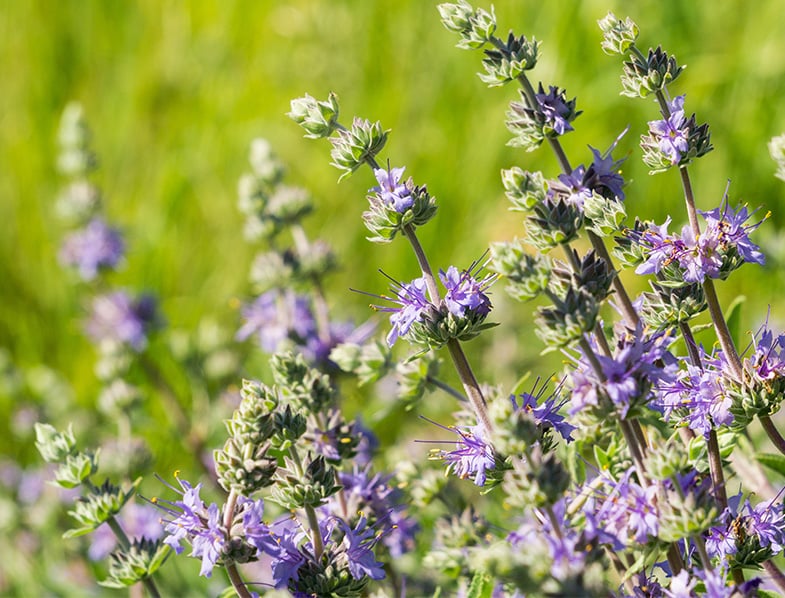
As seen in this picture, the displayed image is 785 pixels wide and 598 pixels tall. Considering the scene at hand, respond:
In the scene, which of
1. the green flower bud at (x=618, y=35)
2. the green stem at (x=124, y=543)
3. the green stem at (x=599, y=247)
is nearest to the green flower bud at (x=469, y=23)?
the green stem at (x=599, y=247)

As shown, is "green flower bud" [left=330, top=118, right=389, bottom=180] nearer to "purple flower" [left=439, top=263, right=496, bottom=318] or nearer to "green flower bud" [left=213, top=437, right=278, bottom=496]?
"purple flower" [left=439, top=263, right=496, bottom=318]

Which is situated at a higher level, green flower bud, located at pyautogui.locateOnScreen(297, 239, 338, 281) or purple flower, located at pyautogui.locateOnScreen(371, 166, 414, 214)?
green flower bud, located at pyautogui.locateOnScreen(297, 239, 338, 281)

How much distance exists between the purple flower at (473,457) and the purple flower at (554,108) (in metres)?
0.66

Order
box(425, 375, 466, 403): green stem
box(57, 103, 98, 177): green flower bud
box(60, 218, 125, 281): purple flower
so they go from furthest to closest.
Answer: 1. box(60, 218, 125, 281): purple flower
2. box(57, 103, 98, 177): green flower bud
3. box(425, 375, 466, 403): green stem

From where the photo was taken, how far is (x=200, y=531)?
194 cm

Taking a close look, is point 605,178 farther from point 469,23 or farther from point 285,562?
point 285,562

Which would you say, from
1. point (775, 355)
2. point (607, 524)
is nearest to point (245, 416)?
point (607, 524)

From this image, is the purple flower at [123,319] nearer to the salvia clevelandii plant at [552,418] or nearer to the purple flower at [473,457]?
the salvia clevelandii plant at [552,418]

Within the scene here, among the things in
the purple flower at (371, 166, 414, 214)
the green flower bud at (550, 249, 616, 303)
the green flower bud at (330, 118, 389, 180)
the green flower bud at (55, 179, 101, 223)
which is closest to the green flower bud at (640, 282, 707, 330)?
the green flower bud at (550, 249, 616, 303)

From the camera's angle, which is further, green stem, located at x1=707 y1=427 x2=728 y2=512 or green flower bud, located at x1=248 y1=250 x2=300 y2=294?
green flower bud, located at x1=248 y1=250 x2=300 y2=294

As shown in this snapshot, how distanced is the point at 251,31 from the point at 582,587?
6493 mm

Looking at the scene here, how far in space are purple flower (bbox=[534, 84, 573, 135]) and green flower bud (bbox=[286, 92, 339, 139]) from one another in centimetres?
45

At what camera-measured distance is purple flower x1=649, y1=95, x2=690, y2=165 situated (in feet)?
6.26

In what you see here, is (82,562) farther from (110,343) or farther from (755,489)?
(755,489)
